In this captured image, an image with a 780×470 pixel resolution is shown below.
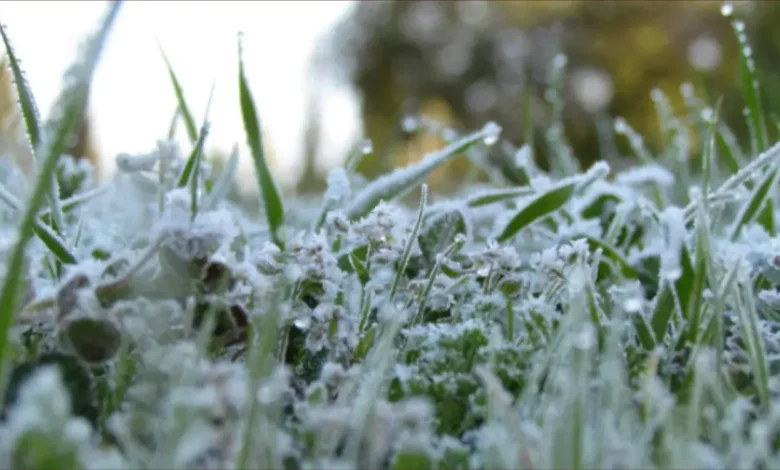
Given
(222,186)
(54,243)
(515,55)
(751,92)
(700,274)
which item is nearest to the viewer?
(700,274)

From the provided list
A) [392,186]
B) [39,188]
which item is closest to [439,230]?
[392,186]

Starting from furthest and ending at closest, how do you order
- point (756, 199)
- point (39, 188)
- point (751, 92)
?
point (751, 92), point (756, 199), point (39, 188)

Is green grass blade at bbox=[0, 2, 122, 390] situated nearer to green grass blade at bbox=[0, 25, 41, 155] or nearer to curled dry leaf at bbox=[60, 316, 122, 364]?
curled dry leaf at bbox=[60, 316, 122, 364]

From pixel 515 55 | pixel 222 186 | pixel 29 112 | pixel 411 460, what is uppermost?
pixel 515 55

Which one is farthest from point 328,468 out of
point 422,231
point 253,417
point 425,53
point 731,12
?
point 425,53

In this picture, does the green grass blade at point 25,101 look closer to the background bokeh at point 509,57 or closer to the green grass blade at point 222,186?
the green grass blade at point 222,186

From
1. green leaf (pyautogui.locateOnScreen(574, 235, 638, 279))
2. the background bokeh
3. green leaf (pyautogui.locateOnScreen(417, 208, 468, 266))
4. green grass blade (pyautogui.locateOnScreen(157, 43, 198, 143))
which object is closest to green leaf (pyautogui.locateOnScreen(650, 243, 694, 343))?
green leaf (pyautogui.locateOnScreen(574, 235, 638, 279))

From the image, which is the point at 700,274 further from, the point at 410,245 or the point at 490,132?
the point at 490,132

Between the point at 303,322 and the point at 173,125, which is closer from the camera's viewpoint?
the point at 303,322
